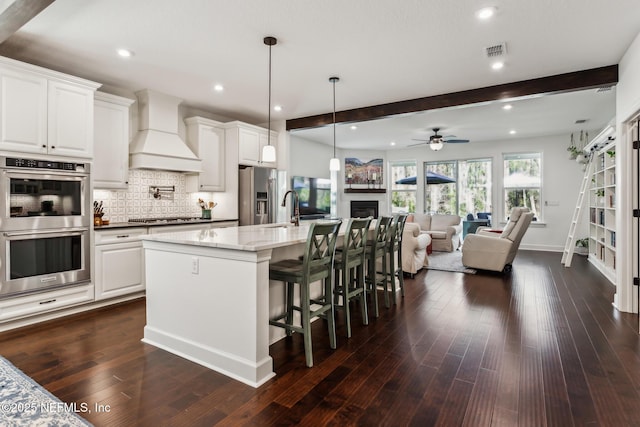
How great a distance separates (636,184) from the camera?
353 cm

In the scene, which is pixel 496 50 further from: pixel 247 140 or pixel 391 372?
pixel 247 140

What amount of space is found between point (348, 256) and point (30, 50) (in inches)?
145

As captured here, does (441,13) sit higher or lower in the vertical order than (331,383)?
higher

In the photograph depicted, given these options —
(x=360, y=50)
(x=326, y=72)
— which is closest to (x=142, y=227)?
(x=326, y=72)

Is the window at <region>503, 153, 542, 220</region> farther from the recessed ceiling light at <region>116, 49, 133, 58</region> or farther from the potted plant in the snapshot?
the recessed ceiling light at <region>116, 49, 133, 58</region>

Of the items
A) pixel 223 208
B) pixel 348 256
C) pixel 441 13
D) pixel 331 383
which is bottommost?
pixel 331 383

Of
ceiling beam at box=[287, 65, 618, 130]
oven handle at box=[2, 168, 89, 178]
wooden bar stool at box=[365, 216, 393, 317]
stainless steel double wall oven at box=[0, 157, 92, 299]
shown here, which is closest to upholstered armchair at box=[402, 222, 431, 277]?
wooden bar stool at box=[365, 216, 393, 317]

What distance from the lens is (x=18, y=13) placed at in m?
2.55

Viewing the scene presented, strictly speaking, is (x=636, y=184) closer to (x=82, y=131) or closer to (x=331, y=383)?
(x=331, y=383)

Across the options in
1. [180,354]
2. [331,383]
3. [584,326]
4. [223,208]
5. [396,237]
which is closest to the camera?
[331,383]

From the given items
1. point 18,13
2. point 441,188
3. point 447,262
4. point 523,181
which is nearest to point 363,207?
point 441,188

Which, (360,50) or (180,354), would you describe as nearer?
(180,354)

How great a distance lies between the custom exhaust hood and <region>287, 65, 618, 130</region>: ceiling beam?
228 centimetres

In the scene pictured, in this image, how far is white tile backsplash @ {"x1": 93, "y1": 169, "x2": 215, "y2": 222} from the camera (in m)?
4.44
